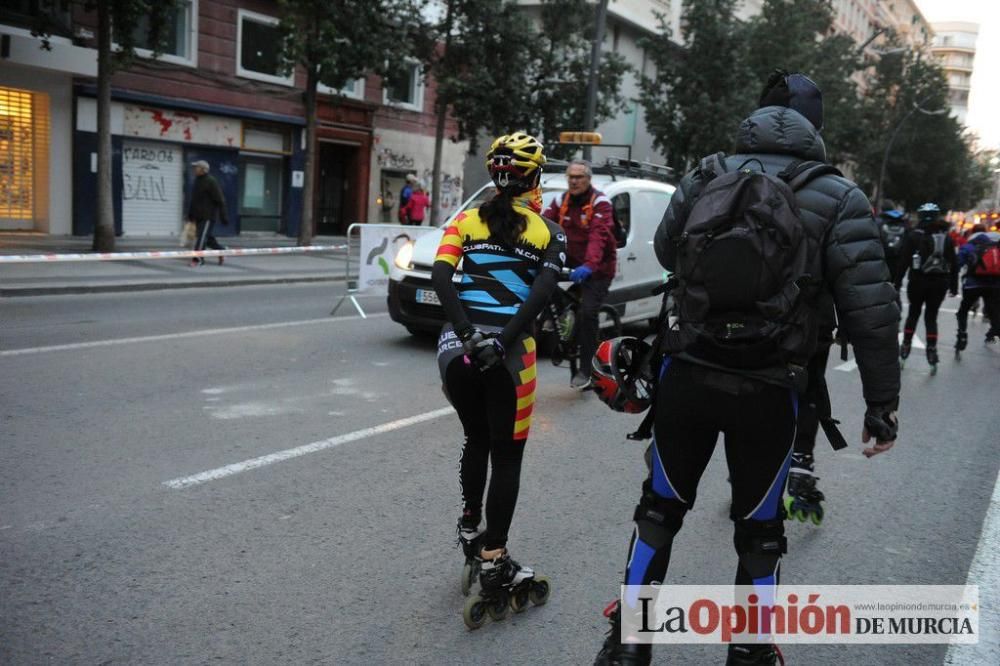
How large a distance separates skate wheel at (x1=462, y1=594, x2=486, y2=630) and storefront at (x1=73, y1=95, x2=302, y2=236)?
1885 centimetres

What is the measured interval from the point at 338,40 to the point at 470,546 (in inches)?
682

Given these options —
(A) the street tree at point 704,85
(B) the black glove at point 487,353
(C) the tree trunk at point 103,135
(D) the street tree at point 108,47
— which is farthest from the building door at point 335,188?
(B) the black glove at point 487,353

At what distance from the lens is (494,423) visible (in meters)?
3.33

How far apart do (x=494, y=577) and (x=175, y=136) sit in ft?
65.6

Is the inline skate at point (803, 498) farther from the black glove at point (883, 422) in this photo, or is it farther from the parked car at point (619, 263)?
the parked car at point (619, 263)

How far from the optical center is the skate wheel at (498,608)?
331 cm

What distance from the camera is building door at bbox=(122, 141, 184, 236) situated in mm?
Result: 20234

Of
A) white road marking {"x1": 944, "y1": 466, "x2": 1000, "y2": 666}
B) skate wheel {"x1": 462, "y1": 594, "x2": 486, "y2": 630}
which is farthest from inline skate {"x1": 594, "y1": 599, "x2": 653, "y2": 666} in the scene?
white road marking {"x1": 944, "y1": 466, "x2": 1000, "y2": 666}

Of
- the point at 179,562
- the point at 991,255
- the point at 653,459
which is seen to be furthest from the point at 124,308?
the point at 991,255

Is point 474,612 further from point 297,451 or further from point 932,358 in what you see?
point 932,358

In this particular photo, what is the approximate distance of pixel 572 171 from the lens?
723cm

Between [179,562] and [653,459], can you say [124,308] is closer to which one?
[179,562]

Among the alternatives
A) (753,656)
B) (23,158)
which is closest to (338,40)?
(23,158)

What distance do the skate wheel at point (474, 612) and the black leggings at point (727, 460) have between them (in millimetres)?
701
